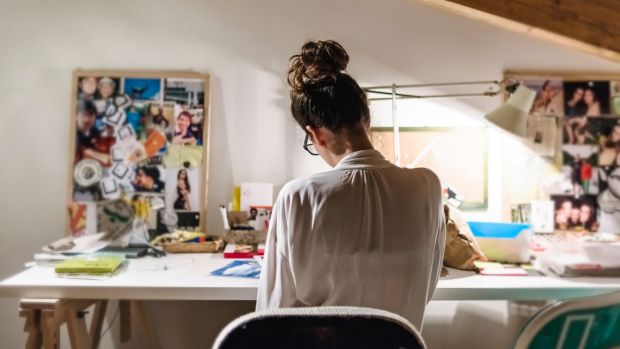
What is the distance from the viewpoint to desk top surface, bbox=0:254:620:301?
58.2 inches

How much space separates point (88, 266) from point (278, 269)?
717mm

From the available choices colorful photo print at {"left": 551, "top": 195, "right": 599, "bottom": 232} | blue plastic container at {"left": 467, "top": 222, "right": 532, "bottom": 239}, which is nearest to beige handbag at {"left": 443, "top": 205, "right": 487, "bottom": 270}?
blue plastic container at {"left": 467, "top": 222, "right": 532, "bottom": 239}

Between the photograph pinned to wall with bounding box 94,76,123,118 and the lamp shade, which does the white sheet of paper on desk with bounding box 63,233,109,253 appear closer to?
the photograph pinned to wall with bounding box 94,76,123,118

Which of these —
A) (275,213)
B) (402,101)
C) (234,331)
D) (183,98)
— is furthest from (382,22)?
(234,331)

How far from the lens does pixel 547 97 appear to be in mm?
2168

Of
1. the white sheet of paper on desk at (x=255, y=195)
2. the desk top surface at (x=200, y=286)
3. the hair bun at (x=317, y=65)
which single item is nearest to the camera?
the hair bun at (x=317, y=65)

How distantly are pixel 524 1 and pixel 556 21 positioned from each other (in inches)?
5.8

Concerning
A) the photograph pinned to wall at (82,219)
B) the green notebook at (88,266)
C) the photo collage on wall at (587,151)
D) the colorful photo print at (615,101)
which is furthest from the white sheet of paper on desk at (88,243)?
the colorful photo print at (615,101)

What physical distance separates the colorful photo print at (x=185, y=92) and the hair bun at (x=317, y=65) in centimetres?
80

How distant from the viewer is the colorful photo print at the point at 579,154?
7.13 feet

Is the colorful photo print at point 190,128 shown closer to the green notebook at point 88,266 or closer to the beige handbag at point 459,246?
the green notebook at point 88,266

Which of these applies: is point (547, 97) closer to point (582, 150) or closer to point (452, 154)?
point (582, 150)

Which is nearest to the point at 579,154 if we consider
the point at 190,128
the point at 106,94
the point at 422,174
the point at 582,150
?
the point at 582,150

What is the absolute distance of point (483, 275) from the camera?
1.70m
